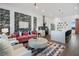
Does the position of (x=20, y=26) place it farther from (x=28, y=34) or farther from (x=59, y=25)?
(x=59, y=25)

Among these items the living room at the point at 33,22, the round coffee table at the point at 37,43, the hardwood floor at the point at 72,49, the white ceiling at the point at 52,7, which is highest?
the white ceiling at the point at 52,7

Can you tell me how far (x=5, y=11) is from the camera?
13.6 ft

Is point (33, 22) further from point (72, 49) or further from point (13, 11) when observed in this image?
point (72, 49)

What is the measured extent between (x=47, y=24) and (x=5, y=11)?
1519 millimetres

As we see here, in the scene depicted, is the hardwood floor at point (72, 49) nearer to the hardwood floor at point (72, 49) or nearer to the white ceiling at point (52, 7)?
the hardwood floor at point (72, 49)

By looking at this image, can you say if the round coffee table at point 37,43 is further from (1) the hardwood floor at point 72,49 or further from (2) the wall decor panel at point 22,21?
(1) the hardwood floor at point 72,49

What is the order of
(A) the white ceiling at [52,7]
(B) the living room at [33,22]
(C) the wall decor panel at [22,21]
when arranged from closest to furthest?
(A) the white ceiling at [52,7] < (B) the living room at [33,22] < (C) the wall decor panel at [22,21]

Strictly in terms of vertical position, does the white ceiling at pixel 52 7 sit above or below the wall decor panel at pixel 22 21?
above

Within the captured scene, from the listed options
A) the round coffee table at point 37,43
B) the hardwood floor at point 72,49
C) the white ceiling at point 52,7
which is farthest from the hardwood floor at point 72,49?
the white ceiling at point 52,7

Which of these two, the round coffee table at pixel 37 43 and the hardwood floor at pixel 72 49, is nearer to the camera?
the hardwood floor at pixel 72 49

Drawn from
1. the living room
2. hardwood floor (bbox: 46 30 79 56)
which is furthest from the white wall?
hardwood floor (bbox: 46 30 79 56)

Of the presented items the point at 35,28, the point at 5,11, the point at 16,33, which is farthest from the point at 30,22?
the point at 5,11

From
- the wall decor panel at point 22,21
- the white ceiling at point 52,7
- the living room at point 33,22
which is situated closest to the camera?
the white ceiling at point 52,7

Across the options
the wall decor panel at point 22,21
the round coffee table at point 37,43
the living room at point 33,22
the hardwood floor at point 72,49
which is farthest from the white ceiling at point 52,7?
the hardwood floor at point 72,49
